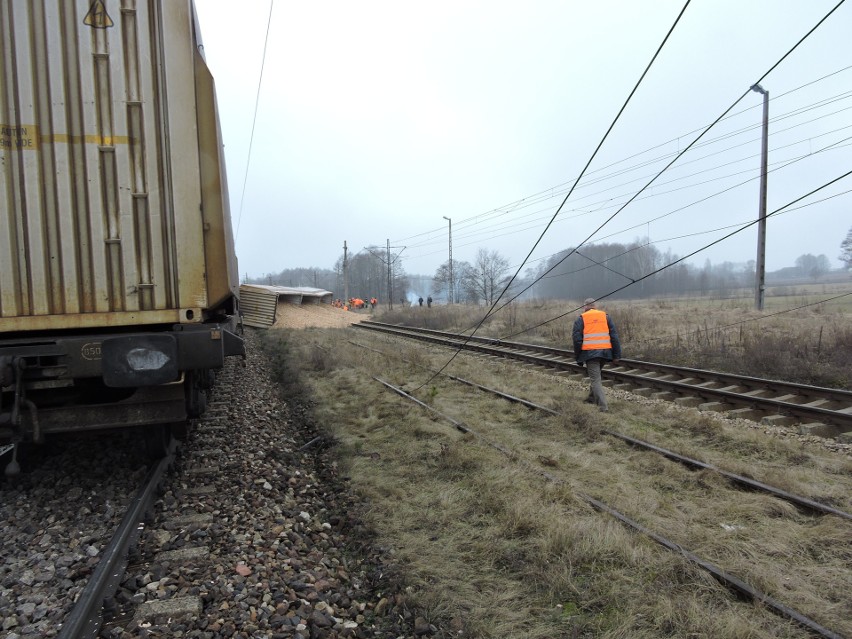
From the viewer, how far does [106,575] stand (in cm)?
306

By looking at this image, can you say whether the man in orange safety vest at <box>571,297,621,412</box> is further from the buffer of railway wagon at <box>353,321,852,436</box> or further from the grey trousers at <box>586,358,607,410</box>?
the buffer of railway wagon at <box>353,321,852,436</box>

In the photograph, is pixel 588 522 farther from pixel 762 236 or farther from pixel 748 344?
pixel 762 236

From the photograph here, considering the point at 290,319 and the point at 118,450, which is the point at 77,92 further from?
the point at 290,319

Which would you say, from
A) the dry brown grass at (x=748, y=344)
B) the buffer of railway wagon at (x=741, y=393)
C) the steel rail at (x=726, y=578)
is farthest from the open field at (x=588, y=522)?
the dry brown grass at (x=748, y=344)

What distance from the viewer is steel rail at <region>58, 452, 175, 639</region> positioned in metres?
2.63

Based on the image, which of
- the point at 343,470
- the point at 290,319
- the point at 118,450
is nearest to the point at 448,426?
the point at 343,470

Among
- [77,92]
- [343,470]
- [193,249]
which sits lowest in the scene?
[343,470]

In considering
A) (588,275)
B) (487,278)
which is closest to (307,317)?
(487,278)

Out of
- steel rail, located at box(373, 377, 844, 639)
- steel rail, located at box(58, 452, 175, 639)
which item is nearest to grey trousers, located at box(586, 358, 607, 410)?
steel rail, located at box(373, 377, 844, 639)

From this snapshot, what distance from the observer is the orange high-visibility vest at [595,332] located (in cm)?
768

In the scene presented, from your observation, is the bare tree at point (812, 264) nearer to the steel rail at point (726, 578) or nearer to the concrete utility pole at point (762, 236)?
the concrete utility pole at point (762, 236)

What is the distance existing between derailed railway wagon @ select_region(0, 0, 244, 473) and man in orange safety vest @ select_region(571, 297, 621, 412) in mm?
5457

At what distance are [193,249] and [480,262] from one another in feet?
135

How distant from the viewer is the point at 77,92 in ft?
12.7
